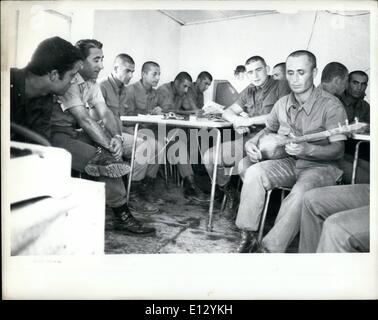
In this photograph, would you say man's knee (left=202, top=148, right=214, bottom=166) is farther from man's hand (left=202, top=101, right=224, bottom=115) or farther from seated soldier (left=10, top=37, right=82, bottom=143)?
seated soldier (left=10, top=37, right=82, bottom=143)

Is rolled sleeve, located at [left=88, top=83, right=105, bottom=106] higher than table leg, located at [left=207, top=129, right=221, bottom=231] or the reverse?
higher

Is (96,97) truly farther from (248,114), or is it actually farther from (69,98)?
(248,114)

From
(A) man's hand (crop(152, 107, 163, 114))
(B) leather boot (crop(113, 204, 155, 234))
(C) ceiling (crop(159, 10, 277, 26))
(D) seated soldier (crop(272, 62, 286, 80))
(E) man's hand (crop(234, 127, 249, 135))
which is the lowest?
(B) leather boot (crop(113, 204, 155, 234))

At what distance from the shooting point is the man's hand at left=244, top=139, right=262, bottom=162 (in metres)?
2.19

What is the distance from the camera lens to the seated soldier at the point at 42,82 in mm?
2088

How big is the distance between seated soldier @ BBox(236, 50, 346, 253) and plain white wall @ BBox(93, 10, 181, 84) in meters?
0.66

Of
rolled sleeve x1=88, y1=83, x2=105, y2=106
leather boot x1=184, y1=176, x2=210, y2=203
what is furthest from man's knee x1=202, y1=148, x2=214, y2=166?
rolled sleeve x1=88, y1=83, x2=105, y2=106

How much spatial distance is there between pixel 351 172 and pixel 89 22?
1.69 meters

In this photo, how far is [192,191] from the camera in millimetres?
2197

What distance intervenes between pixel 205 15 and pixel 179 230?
123 cm
